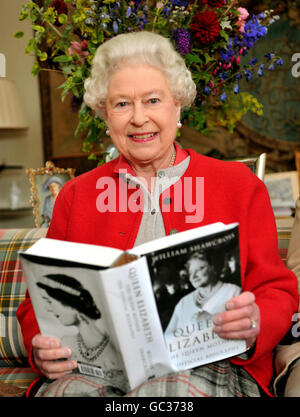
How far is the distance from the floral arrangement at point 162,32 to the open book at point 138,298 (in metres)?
0.86

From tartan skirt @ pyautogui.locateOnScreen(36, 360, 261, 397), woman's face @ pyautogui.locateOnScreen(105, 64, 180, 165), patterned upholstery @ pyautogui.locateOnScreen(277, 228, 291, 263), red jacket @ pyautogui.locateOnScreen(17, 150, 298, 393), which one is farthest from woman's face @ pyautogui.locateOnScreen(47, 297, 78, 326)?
patterned upholstery @ pyautogui.locateOnScreen(277, 228, 291, 263)

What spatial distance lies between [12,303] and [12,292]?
0.13ft

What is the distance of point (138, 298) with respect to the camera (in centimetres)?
85

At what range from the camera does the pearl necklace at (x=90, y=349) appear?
931 mm

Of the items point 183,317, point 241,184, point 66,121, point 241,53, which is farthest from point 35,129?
point 183,317

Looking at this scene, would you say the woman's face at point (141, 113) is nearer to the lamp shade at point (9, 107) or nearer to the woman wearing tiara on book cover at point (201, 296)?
the woman wearing tiara on book cover at point (201, 296)

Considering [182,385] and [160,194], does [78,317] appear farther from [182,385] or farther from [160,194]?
[160,194]

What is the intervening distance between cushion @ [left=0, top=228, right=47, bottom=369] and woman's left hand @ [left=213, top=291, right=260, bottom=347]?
886 mm

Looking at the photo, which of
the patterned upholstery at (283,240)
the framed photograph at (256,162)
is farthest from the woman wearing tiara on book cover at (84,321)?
the framed photograph at (256,162)

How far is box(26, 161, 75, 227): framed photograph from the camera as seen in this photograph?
195cm

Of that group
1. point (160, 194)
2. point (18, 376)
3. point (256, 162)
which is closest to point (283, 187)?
point (256, 162)

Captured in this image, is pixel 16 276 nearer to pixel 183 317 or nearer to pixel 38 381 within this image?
pixel 38 381

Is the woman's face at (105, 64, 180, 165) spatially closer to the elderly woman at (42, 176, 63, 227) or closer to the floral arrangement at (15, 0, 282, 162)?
the floral arrangement at (15, 0, 282, 162)
